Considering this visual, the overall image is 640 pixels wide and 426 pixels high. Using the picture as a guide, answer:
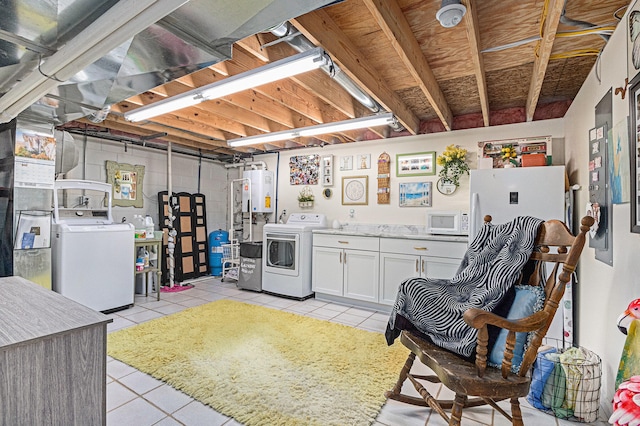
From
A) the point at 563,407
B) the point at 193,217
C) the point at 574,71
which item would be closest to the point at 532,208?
the point at 574,71

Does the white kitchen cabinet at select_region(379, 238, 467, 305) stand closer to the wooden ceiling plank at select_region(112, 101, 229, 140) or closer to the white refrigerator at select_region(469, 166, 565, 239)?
the white refrigerator at select_region(469, 166, 565, 239)

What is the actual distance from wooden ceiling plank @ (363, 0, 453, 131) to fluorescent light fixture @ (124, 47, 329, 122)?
1.51 ft

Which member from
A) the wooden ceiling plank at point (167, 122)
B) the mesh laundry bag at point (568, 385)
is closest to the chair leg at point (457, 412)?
the mesh laundry bag at point (568, 385)

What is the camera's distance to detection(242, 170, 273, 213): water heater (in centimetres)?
539

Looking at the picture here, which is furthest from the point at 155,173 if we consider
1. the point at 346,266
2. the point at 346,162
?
the point at 346,266

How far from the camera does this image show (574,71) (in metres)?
2.75

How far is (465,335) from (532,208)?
1814 mm

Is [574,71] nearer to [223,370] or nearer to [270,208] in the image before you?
[223,370]

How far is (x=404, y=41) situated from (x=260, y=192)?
3762mm

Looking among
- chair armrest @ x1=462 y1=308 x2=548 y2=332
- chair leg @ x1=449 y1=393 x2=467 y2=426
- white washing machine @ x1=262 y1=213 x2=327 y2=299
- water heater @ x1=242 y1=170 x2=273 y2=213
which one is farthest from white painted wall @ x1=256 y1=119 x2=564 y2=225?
chair leg @ x1=449 y1=393 x2=467 y2=426

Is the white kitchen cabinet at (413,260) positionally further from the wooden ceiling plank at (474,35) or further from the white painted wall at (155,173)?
the white painted wall at (155,173)

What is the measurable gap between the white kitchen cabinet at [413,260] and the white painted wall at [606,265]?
3.59ft

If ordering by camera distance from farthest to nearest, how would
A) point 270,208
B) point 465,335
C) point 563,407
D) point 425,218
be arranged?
point 270,208, point 425,218, point 563,407, point 465,335

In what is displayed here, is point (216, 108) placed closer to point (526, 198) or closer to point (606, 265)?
point (526, 198)
